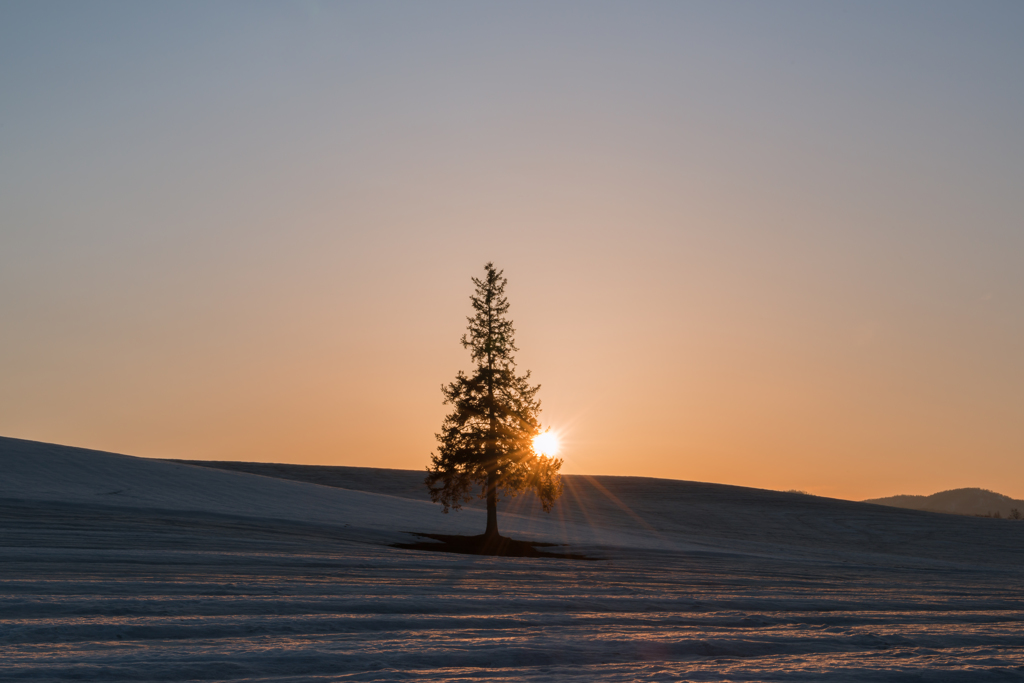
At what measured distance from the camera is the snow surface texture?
6.49m

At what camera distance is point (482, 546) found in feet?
102

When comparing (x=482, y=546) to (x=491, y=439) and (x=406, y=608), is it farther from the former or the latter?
(x=406, y=608)

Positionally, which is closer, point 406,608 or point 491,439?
point 406,608

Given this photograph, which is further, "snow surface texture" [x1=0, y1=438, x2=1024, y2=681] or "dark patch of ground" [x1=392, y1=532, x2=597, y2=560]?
"dark patch of ground" [x1=392, y1=532, x2=597, y2=560]

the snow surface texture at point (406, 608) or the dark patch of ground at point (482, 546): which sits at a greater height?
the snow surface texture at point (406, 608)

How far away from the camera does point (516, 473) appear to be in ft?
110

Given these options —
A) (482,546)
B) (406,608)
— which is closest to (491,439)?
(482,546)

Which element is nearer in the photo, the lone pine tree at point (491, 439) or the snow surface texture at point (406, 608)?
the snow surface texture at point (406, 608)

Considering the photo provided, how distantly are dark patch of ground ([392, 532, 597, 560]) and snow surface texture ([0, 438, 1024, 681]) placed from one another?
1.19 meters

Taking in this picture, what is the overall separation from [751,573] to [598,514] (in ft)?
97.8

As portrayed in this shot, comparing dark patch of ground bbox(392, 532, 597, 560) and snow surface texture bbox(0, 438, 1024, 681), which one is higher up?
snow surface texture bbox(0, 438, 1024, 681)

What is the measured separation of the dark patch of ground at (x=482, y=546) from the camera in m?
27.6

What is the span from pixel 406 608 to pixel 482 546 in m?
21.3

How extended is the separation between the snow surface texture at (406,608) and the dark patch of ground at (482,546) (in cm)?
119
